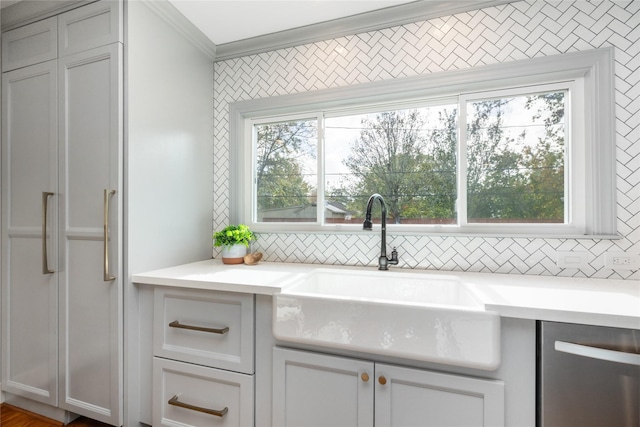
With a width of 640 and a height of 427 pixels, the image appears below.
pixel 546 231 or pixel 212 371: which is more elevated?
pixel 546 231

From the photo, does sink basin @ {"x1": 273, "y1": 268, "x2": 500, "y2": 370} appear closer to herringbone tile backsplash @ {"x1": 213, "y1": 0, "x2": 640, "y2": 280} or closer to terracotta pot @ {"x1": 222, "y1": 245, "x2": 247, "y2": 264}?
herringbone tile backsplash @ {"x1": 213, "y1": 0, "x2": 640, "y2": 280}

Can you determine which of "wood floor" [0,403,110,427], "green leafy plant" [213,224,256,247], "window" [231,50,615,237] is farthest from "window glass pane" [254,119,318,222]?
"wood floor" [0,403,110,427]

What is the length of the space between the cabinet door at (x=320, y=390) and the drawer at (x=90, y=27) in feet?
5.93

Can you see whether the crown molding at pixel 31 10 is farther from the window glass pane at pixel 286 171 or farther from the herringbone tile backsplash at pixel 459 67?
the window glass pane at pixel 286 171

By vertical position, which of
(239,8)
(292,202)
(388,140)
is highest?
(239,8)

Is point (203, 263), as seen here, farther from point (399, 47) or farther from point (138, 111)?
point (399, 47)

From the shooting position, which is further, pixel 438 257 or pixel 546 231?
pixel 438 257

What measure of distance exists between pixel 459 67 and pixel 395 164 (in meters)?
0.63

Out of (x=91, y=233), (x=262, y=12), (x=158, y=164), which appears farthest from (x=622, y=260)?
(x=91, y=233)

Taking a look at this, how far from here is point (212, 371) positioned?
1.41 metres

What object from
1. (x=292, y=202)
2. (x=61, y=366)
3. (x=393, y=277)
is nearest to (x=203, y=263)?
(x=292, y=202)

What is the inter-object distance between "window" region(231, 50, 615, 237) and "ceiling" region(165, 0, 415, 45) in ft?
1.47

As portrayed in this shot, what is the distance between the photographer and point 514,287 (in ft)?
4.18

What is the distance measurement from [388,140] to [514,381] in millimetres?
1397
